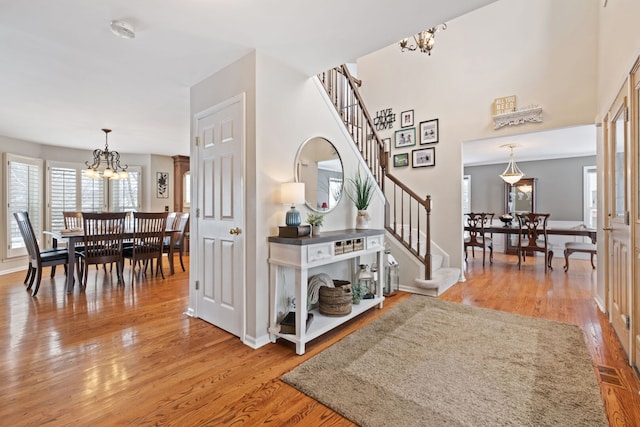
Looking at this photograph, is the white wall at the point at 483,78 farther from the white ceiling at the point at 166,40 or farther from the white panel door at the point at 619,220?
the white ceiling at the point at 166,40

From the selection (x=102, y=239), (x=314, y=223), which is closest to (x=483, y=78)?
(x=314, y=223)

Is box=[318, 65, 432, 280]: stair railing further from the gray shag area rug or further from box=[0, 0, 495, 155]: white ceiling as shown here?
the gray shag area rug

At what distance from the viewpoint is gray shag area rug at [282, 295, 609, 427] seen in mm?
1570

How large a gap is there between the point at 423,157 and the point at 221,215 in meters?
3.87

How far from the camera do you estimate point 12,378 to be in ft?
6.32

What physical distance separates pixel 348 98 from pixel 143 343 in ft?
12.7

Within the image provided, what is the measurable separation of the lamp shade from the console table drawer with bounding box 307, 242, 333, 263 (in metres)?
0.41

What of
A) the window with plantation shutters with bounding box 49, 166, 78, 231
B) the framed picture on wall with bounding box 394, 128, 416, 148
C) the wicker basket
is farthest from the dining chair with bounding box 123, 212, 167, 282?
the framed picture on wall with bounding box 394, 128, 416, 148

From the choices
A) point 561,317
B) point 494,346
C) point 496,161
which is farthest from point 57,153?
point 496,161

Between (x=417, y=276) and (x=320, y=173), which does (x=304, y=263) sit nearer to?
(x=320, y=173)

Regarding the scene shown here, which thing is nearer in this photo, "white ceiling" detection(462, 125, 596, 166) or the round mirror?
the round mirror

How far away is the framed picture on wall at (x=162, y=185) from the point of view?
7.35 m

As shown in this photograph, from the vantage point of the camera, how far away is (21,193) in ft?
17.9

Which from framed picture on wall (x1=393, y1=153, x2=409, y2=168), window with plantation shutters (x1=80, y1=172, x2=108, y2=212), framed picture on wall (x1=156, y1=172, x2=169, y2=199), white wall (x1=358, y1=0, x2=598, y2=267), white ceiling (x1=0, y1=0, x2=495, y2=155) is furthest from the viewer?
framed picture on wall (x1=156, y1=172, x2=169, y2=199)
